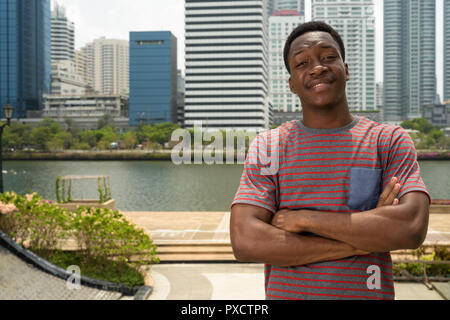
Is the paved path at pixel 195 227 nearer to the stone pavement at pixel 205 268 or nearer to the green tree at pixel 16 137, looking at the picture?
the stone pavement at pixel 205 268

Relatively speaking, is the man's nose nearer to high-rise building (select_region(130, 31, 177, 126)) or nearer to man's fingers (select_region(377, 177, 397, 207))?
man's fingers (select_region(377, 177, 397, 207))

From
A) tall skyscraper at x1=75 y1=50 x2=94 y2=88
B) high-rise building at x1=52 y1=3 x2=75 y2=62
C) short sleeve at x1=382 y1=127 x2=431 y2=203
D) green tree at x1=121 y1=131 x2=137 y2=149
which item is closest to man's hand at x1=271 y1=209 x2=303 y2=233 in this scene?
short sleeve at x1=382 y1=127 x2=431 y2=203

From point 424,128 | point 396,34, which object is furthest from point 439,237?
point 396,34

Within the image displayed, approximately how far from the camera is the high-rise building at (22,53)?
3086 inches

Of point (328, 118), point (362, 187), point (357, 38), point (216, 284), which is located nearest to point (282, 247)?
point (362, 187)

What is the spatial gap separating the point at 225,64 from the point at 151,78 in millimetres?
15316

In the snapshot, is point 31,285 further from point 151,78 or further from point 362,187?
point 151,78

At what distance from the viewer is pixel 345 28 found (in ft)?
302

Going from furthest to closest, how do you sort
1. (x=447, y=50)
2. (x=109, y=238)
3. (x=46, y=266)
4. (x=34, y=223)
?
(x=447, y=50) → (x=34, y=223) → (x=109, y=238) → (x=46, y=266)

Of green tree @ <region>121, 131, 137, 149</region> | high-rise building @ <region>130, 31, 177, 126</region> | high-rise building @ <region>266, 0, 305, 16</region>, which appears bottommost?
green tree @ <region>121, 131, 137, 149</region>

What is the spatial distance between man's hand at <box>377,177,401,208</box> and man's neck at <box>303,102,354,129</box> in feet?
0.87

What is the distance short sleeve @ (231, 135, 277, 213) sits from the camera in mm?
1351

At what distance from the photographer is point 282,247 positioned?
4.24 feet
